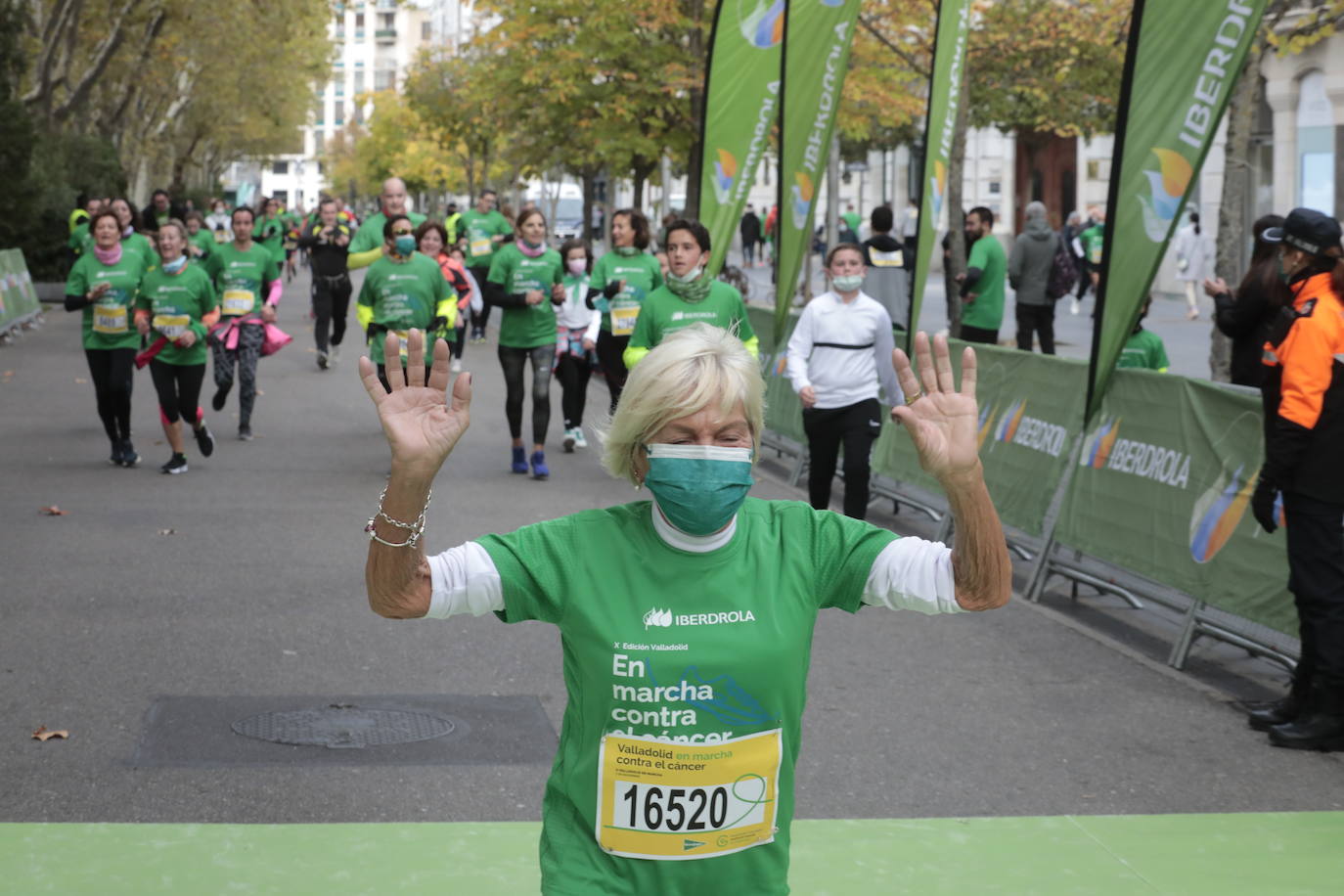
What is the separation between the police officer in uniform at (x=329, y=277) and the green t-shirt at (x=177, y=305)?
28.7 feet

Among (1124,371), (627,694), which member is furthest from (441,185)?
(627,694)

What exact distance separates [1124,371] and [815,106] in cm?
622

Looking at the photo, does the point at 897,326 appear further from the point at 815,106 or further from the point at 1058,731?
the point at 1058,731

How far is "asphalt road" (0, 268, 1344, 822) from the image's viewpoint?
6305mm

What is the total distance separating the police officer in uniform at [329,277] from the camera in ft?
75.2

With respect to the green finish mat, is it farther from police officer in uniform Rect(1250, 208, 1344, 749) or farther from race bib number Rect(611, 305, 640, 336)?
race bib number Rect(611, 305, 640, 336)

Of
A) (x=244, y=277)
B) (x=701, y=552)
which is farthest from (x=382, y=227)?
(x=701, y=552)

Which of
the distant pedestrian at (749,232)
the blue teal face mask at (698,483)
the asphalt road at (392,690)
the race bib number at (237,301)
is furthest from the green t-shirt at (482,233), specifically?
the distant pedestrian at (749,232)

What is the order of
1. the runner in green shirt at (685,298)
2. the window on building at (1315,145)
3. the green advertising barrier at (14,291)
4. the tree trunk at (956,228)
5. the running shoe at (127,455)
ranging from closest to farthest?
the runner in green shirt at (685,298) < the running shoe at (127,455) < the tree trunk at (956,228) < the green advertising barrier at (14,291) < the window on building at (1315,145)

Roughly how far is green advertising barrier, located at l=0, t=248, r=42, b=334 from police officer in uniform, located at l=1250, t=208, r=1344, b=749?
2224 centimetres

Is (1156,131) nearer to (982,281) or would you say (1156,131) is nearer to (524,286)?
(524,286)

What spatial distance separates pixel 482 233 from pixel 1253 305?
701 inches

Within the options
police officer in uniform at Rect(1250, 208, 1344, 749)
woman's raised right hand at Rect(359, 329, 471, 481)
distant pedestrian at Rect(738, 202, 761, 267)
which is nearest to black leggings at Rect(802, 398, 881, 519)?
police officer in uniform at Rect(1250, 208, 1344, 749)

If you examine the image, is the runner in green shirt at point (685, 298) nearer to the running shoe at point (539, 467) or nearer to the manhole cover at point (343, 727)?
the running shoe at point (539, 467)
